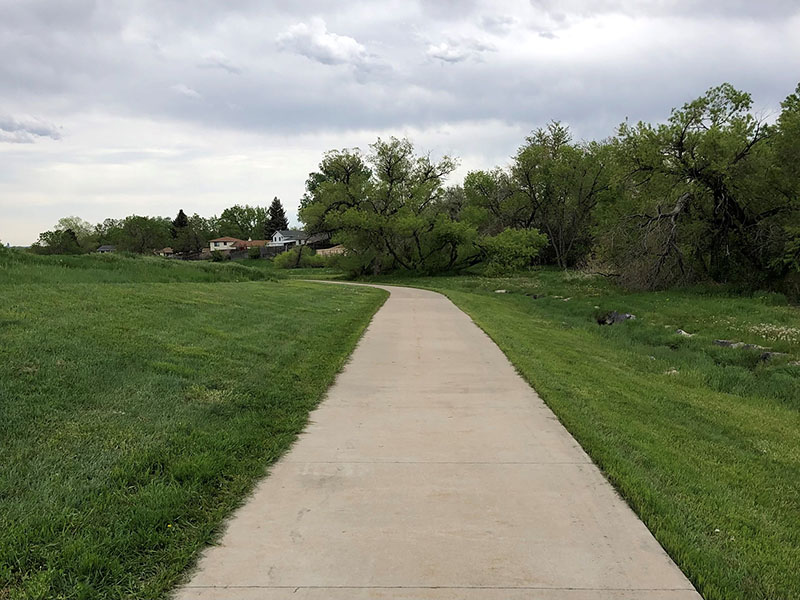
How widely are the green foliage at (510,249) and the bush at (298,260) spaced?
27171 mm

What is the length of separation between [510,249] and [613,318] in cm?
2415

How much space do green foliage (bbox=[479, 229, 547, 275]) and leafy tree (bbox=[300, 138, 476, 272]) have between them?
2.10 meters

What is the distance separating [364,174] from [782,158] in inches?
1297

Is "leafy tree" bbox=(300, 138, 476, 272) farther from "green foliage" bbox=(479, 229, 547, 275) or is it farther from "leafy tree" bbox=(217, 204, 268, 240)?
"leafy tree" bbox=(217, 204, 268, 240)

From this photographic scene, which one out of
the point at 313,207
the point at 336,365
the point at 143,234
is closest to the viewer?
the point at 336,365

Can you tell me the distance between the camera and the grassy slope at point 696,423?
140 inches

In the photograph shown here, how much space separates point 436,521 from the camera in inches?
147

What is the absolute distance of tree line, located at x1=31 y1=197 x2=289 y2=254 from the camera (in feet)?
336

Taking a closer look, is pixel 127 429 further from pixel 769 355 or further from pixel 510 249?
pixel 510 249

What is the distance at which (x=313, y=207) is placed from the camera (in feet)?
152

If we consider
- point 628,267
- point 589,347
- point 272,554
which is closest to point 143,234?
point 628,267

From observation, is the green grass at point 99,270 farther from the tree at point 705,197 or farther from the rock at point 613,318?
the tree at point 705,197

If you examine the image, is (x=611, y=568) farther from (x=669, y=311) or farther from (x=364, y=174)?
(x=364, y=174)

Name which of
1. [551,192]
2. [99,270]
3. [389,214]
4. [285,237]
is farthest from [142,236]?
[99,270]
